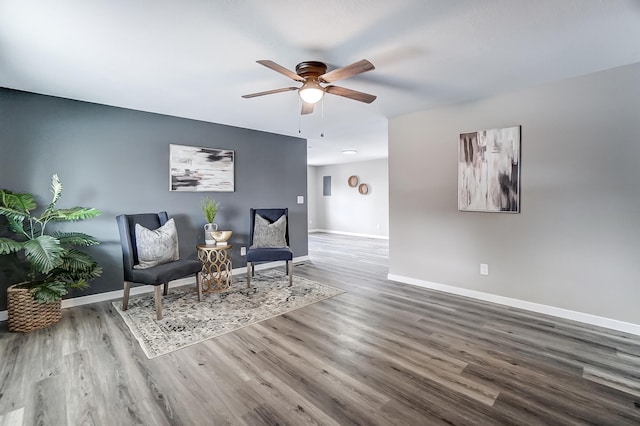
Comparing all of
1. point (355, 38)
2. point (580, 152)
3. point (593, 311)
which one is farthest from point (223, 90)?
point (593, 311)

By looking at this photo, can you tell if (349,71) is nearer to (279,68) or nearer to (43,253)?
(279,68)

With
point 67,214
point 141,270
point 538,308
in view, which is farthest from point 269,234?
point 538,308

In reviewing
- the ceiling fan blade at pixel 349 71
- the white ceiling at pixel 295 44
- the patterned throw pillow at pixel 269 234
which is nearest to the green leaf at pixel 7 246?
the white ceiling at pixel 295 44

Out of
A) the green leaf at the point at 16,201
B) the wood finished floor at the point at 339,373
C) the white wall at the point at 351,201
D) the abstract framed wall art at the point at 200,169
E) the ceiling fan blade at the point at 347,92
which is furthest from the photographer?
the white wall at the point at 351,201

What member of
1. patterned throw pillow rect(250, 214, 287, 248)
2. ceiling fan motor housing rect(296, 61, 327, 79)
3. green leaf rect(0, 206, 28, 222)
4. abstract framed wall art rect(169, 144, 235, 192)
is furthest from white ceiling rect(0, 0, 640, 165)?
patterned throw pillow rect(250, 214, 287, 248)

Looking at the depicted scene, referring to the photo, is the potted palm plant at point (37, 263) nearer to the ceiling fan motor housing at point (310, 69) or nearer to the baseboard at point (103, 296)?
the baseboard at point (103, 296)

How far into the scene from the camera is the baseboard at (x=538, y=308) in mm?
2671

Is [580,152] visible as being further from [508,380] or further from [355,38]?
[355,38]

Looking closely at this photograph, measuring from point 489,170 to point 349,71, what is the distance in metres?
2.20

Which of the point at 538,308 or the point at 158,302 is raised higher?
the point at 158,302

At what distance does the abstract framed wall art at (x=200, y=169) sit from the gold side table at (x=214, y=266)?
94 centimetres

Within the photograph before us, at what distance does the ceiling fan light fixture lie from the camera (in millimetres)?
2389

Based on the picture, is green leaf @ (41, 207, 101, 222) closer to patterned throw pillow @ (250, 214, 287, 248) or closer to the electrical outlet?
patterned throw pillow @ (250, 214, 287, 248)

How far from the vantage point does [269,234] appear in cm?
426
